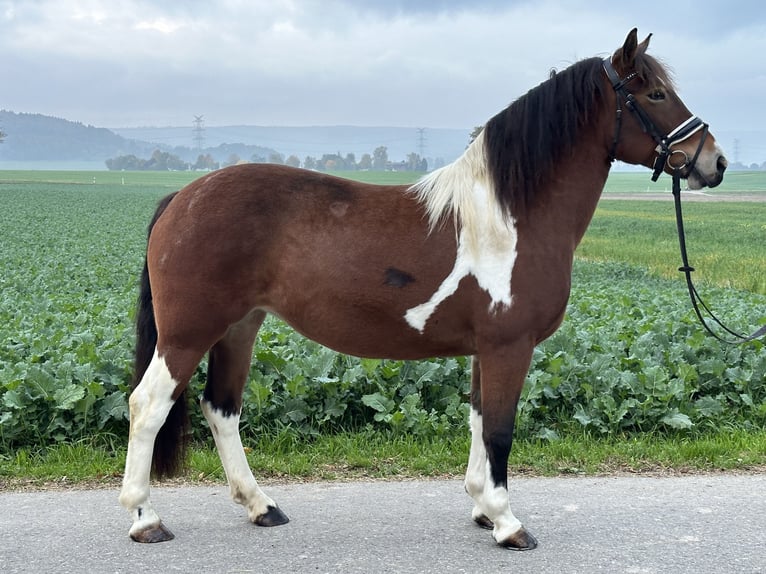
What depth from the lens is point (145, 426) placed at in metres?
4.00

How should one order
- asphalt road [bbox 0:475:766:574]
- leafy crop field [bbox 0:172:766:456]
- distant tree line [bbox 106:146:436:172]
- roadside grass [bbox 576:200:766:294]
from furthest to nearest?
distant tree line [bbox 106:146:436:172] < roadside grass [bbox 576:200:766:294] < leafy crop field [bbox 0:172:766:456] < asphalt road [bbox 0:475:766:574]

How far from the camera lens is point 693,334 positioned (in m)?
7.29

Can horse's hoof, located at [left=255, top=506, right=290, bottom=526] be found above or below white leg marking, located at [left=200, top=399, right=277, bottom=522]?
below

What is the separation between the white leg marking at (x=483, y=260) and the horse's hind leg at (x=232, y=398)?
1039mm

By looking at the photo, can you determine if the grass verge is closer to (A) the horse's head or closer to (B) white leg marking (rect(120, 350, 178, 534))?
(B) white leg marking (rect(120, 350, 178, 534))

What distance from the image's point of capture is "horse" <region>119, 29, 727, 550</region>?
392 cm

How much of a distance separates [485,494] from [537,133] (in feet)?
6.16

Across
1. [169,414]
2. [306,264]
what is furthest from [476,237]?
[169,414]

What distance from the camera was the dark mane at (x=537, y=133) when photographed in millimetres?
4016

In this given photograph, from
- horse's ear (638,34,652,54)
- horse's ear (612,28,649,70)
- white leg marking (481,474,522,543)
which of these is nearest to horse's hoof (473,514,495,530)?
white leg marking (481,474,522,543)

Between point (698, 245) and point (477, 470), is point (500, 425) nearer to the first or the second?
point (477, 470)

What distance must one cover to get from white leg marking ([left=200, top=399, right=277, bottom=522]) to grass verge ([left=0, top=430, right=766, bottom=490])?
1.66 feet

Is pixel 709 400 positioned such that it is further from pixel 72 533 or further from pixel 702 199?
pixel 702 199

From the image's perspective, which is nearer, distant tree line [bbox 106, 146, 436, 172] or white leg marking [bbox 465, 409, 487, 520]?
white leg marking [bbox 465, 409, 487, 520]
